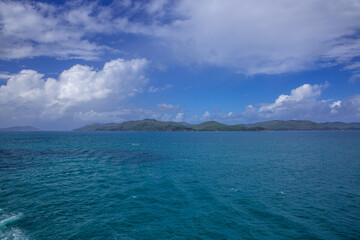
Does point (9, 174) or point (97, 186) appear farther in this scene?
point (9, 174)

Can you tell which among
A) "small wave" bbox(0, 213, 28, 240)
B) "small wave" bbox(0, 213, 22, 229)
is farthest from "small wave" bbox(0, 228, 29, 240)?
"small wave" bbox(0, 213, 22, 229)

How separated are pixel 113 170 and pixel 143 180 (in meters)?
13.1

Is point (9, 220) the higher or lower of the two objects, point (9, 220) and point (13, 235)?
the higher

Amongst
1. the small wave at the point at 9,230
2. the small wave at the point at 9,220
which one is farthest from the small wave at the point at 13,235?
the small wave at the point at 9,220

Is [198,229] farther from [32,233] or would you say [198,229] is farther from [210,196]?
[32,233]

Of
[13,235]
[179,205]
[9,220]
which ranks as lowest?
[179,205]

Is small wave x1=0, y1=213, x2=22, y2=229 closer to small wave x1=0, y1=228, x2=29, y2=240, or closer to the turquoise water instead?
the turquoise water

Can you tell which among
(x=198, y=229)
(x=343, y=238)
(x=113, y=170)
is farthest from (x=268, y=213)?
(x=113, y=170)

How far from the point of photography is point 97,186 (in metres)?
35.7

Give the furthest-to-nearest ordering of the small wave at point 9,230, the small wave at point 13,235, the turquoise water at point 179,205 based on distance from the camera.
A: the turquoise water at point 179,205, the small wave at point 9,230, the small wave at point 13,235

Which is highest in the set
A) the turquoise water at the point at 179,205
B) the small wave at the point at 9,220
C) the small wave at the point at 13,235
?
the small wave at the point at 9,220

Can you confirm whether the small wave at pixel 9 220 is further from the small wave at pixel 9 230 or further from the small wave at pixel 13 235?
the small wave at pixel 13 235

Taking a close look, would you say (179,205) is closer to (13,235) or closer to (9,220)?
(13,235)

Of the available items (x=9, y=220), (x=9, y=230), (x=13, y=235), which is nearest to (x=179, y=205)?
(x=13, y=235)
